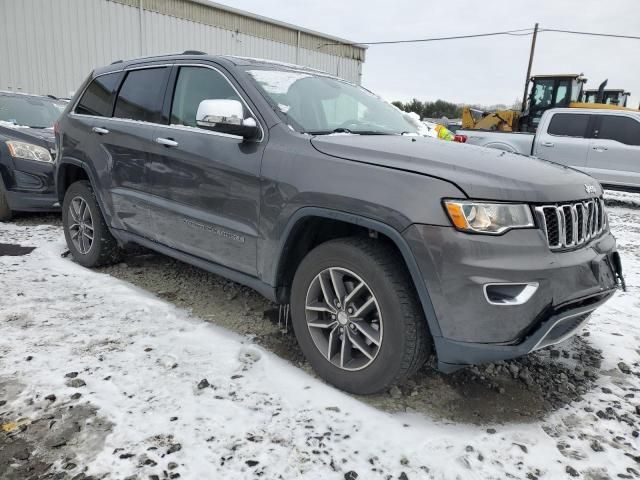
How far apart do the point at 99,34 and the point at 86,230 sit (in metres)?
14.2

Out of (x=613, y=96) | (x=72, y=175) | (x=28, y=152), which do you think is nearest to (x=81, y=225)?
(x=72, y=175)

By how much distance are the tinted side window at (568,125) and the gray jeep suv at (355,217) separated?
8.35 metres

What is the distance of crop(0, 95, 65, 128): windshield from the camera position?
21.3 feet

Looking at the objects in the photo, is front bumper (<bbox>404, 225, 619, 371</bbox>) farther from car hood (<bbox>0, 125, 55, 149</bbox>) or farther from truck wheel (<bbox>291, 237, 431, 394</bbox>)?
car hood (<bbox>0, 125, 55, 149</bbox>)

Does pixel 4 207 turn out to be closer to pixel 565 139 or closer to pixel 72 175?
pixel 72 175

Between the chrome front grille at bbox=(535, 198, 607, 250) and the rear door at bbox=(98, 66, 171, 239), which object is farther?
the rear door at bbox=(98, 66, 171, 239)

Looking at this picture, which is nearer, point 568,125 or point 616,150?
point 616,150

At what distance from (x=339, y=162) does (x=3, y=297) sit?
2.83m

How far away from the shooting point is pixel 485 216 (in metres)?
2.06

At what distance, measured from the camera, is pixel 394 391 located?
2580mm

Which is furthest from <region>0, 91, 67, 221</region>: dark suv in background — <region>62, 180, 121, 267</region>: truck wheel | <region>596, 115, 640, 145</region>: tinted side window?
<region>596, 115, 640, 145</region>: tinted side window

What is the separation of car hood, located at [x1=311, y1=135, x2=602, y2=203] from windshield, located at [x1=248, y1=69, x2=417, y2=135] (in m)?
0.34

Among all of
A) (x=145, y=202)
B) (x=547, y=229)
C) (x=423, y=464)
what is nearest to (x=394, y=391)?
(x=423, y=464)

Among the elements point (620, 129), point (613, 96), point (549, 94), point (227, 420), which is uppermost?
point (613, 96)
